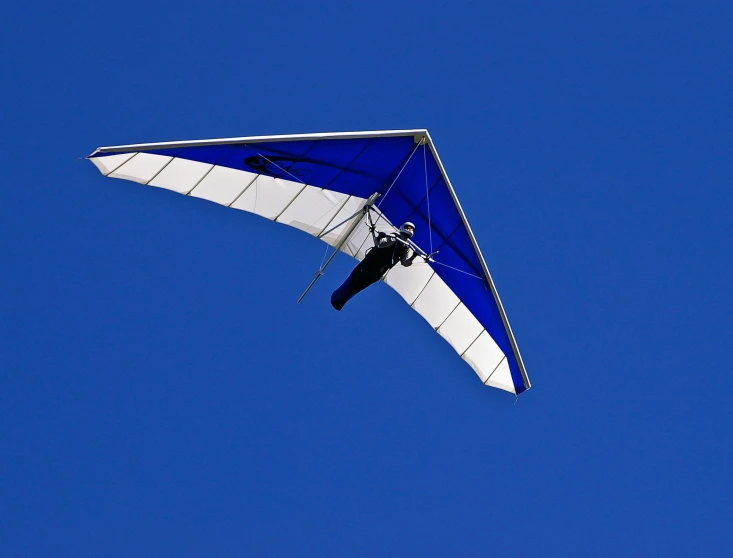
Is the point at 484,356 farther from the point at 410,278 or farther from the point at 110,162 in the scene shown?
the point at 110,162

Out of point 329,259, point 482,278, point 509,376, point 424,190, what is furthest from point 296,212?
point 509,376

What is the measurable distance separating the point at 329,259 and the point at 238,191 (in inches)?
86.4

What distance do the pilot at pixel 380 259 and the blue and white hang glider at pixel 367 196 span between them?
0.44 m

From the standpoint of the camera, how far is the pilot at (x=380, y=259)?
16.1 meters

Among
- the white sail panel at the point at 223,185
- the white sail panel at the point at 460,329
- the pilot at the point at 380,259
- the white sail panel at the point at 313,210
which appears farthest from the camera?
the white sail panel at the point at 460,329

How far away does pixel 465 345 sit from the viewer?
64.2 ft

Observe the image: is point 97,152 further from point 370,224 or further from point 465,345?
point 465,345

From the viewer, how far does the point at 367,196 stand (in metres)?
17.5

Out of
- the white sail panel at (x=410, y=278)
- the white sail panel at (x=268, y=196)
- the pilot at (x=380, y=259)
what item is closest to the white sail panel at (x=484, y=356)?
the white sail panel at (x=410, y=278)

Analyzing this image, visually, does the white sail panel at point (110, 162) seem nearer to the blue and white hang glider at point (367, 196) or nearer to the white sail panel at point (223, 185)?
the blue and white hang glider at point (367, 196)

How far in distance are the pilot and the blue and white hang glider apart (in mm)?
440

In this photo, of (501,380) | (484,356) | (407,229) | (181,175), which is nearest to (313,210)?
(407,229)

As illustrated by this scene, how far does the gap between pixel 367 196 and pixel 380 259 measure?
1.63 meters

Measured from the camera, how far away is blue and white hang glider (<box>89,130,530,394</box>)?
51.6ft
